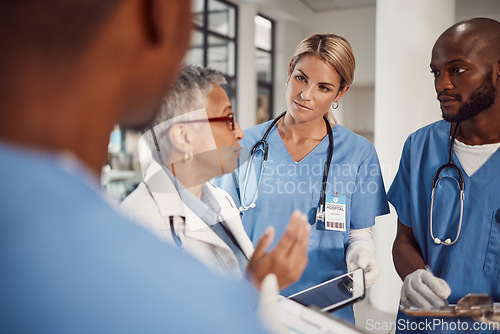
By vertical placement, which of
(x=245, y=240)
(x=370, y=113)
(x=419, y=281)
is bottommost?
(x=419, y=281)

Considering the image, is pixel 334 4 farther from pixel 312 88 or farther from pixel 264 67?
pixel 312 88

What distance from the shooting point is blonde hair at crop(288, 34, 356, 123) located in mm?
1488

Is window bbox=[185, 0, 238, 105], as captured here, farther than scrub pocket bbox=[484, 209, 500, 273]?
Yes

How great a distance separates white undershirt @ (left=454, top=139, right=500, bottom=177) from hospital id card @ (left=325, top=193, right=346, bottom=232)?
1.31ft

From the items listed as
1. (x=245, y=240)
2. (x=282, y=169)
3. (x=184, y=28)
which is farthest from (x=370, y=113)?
(x=184, y=28)

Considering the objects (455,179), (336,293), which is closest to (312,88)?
(455,179)

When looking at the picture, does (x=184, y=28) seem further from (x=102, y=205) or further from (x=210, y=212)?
(x=210, y=212)

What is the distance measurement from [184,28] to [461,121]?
3.78 ft

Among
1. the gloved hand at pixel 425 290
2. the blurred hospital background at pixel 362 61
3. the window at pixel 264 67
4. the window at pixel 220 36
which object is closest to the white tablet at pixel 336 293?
the gloved hand at pixel 425 290

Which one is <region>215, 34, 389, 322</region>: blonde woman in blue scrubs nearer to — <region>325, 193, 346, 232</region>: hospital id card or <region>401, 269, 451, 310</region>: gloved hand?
<region>325, 193, 346, 232</region>: hospital id card

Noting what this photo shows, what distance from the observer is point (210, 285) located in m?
0.23

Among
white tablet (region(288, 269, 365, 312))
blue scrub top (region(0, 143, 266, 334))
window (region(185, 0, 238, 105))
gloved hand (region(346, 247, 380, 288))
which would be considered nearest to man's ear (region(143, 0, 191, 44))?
blue scrub top (region(0, 143, 266, 334))

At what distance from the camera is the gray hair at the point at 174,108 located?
106 centimetres

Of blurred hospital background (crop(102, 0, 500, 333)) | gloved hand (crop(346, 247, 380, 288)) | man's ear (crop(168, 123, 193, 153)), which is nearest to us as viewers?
man's ear (crop(168, 123, 193, 153))
